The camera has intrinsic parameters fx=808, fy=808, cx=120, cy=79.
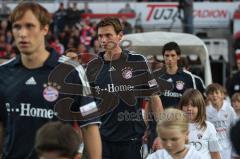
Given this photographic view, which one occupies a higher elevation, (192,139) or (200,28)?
(192,139)

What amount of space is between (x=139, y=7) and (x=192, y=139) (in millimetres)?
21552

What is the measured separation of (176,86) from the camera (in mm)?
11500

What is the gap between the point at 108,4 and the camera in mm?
30422

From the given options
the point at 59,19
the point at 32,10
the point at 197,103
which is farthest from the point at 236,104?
the point at 59,19

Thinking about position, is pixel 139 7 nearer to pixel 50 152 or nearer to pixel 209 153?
pixel 209 153

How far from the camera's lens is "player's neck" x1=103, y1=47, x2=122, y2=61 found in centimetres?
882

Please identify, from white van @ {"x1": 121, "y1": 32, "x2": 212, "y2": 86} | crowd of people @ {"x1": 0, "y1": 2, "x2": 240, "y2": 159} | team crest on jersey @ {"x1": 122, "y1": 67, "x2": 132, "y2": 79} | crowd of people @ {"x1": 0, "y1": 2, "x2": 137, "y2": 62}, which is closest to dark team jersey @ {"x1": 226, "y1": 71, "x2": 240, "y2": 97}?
white van @ {"x1": 121, "y1": 32, "x2": 212, "y2": 86}

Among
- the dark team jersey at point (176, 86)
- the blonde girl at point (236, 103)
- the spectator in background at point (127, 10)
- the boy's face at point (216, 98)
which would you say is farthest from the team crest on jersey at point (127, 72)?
the spectator in background at point (127, 10)

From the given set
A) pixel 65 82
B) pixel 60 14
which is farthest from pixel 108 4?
pixel 65 82

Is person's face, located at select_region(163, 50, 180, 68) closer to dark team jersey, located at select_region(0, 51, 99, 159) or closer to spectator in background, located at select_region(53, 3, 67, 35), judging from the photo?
dark team jersey, located at select_region(0, 51, 99, 159)

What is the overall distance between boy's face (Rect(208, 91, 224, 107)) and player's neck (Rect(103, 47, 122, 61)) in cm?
351

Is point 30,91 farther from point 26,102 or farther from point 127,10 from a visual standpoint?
point 127,10

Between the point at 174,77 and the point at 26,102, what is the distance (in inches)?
235

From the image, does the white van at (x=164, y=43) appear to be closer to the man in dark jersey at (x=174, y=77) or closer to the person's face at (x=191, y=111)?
the man in dark jersey at (x=174, y=77)
